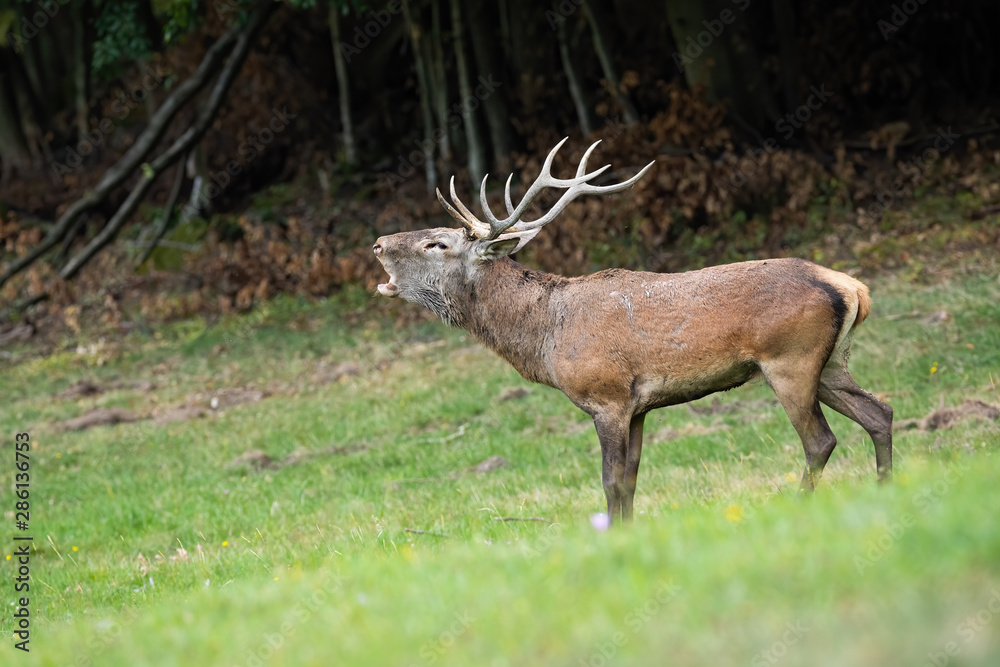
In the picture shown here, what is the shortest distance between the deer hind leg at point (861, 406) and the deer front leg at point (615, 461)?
53.1 inches

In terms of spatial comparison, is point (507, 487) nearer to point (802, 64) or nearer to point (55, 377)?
point (55, 377)

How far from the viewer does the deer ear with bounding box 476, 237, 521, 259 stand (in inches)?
299

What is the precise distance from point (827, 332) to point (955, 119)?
507 inches

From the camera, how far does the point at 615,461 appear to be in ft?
22.0

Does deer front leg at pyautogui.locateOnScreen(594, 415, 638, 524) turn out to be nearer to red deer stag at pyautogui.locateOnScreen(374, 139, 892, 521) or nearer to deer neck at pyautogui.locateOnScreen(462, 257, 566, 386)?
red deer stag at pyautogui.locateOnScreen(374, 139, 892, 521)

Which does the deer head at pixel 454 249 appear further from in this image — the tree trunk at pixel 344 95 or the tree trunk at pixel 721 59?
the tree trunk at pixel 344 95

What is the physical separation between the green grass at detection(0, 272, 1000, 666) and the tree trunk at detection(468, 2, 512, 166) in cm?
419

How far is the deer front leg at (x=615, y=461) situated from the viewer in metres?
6.70

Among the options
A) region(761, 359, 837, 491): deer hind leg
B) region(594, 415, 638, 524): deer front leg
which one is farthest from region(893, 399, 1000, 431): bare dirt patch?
region(594, 415, 638, 524): deer front leg

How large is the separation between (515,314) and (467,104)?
1225 cm

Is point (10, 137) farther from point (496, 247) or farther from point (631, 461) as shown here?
point (631, 461)

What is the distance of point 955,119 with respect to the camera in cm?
1758

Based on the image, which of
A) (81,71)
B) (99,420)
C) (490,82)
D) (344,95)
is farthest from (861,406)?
(81,71)

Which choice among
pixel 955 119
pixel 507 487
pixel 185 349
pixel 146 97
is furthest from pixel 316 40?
pixel 507 487
